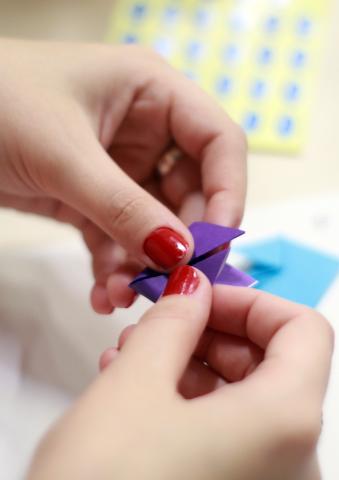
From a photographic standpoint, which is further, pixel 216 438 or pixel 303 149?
pixel 303 149

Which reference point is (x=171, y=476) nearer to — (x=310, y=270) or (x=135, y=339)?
(x=135, y=339)

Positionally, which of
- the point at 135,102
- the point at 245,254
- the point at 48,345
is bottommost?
the point at 48,345

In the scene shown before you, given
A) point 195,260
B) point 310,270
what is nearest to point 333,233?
point 310,270

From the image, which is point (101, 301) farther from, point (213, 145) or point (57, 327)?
point (213, 145)

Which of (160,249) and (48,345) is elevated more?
(160,249)

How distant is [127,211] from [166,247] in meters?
Result: 0.04

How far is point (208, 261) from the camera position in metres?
0.44

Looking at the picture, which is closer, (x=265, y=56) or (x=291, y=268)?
(x=291, y=268)

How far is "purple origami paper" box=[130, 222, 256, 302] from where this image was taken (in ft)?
1.44

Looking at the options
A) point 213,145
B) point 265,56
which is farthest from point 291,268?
point 265,56

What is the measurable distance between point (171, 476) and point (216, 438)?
32 millimetres

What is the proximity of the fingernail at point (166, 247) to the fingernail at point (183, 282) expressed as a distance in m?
0.02

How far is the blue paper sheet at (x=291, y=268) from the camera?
1.93ft

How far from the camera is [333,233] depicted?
647 millimetres
